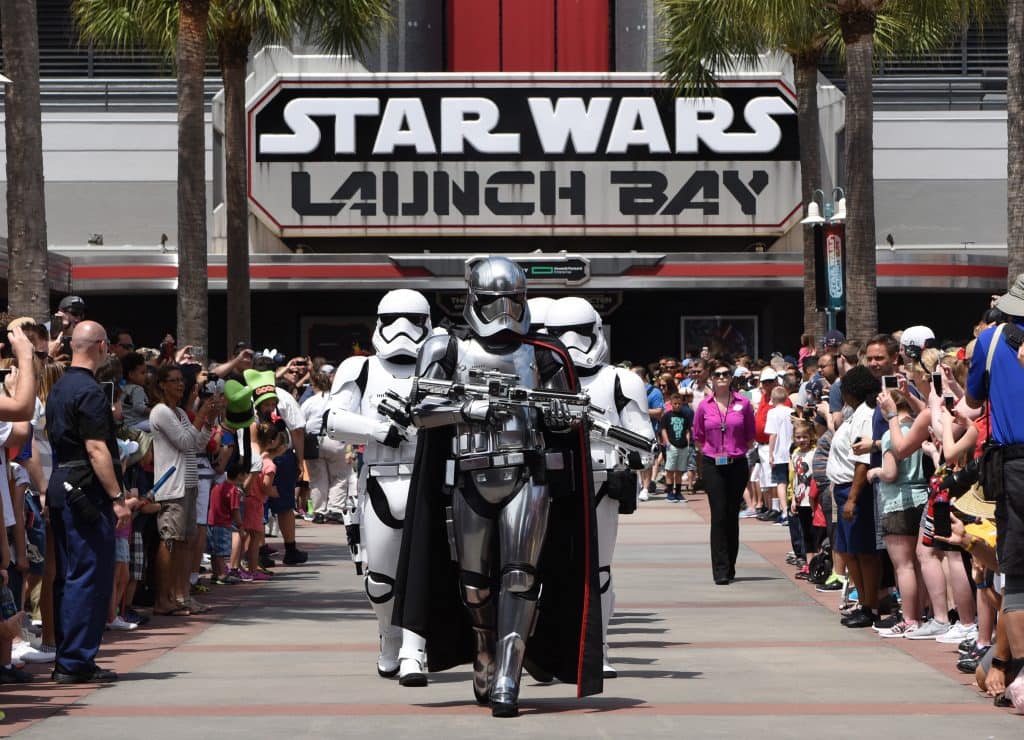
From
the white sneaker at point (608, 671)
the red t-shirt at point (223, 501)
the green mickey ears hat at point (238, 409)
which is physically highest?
the green mickey ears hat at point (238, 409)

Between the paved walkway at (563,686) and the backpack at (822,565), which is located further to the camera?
the backpack at (822,565)

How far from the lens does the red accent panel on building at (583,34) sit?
40219 millimetres

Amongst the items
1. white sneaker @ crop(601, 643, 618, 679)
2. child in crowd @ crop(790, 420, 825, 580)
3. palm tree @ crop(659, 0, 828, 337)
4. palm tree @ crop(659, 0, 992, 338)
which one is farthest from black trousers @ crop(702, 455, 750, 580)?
palm tree @ crop(659, 0, 828, 337)

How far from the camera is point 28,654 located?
10398 mm

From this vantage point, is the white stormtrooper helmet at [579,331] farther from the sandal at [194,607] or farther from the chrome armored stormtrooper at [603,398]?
the sandal at [194,607]

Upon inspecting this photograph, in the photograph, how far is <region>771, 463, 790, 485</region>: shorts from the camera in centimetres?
2112

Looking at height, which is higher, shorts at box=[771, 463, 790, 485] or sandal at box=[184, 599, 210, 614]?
shorts at box=[771, 463, 790, 485]

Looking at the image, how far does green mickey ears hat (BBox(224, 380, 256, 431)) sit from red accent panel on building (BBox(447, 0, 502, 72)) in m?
25.9

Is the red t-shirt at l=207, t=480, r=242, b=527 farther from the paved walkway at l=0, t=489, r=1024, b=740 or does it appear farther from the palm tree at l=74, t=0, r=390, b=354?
the palm tree at l=74, t=0, r=390, b=354

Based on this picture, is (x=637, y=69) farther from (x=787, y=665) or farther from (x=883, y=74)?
(x=787, y=665)

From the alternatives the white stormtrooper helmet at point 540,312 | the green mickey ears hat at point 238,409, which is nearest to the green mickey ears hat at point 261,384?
the green mickey ears hat at point 238,409

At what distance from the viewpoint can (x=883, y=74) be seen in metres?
41.9

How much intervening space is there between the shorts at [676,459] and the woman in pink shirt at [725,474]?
10.0m

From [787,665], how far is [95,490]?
4.04 m
